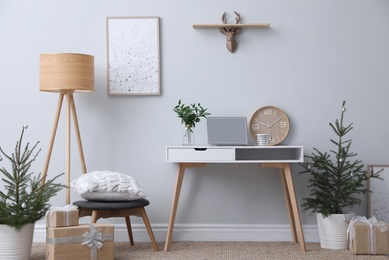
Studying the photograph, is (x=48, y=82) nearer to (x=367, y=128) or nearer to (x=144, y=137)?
(x=144, y=137)

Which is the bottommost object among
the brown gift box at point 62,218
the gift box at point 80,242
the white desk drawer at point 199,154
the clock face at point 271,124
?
the gift box at point 80,242

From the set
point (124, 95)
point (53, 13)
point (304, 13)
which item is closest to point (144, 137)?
point (124, 95)

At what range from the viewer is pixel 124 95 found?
4.90 meters

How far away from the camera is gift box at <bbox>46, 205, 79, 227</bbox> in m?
3.87

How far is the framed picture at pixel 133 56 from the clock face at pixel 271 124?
79 centimetres

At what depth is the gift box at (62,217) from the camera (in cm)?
387

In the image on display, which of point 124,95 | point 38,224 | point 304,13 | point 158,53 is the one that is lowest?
point 38,224

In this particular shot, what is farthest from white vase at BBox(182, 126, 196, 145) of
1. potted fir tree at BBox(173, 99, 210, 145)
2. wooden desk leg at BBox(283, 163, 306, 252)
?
wooden desk leg at BBox(283, 163, 306, 252)

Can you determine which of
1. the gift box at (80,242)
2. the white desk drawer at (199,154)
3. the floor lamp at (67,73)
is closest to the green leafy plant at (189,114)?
the white desk drawer at (199,154)

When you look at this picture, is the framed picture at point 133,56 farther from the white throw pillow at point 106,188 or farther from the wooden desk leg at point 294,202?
the wooden desk leg at point 294,202

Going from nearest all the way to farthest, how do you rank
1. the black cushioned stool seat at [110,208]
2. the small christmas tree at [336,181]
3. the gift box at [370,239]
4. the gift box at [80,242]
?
the gift box at [80,242]
the black cushioned stool seat at [110,208]
the gift box at [370,239]
the small christmas tree at [336,181]

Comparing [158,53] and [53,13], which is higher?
[53,13]

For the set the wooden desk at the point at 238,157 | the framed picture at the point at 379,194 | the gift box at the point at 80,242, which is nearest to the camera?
the gift box at the point at 80,242

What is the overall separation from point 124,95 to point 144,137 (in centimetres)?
35
